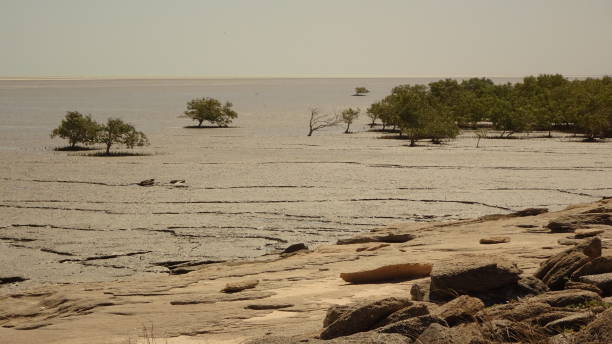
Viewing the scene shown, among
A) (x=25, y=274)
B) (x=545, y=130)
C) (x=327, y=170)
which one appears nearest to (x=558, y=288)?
(x=25, y=274)

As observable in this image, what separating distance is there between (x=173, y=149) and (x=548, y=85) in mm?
35608

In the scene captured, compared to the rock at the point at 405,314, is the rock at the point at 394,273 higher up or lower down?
lower down

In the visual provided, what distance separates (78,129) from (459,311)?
3370 cm

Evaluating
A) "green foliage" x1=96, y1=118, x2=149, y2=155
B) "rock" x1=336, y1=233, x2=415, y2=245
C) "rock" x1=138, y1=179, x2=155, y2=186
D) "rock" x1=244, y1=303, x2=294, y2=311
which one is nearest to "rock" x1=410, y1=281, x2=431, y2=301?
"rock" x1=244, y1=303, x2=294, y2=311

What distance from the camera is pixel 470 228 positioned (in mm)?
14375

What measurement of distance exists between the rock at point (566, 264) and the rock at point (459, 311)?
1.63 meters

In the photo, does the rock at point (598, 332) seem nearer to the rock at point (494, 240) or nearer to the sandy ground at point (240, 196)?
the rock at point (494, 240)

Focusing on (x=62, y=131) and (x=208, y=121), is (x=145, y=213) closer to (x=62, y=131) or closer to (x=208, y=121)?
(x=62, y=131)

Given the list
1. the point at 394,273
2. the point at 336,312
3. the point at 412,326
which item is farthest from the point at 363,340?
the point at 394,273

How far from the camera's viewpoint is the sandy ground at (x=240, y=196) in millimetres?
15602

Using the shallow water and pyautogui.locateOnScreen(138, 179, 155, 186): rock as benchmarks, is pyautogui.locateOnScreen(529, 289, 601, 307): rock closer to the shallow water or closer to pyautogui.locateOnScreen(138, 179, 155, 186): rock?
the shallow water

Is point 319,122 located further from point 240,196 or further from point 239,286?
point 239,286

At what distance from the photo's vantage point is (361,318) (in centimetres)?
649

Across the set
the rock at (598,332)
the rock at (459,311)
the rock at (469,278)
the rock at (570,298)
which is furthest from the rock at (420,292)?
the rock at (598,332)
